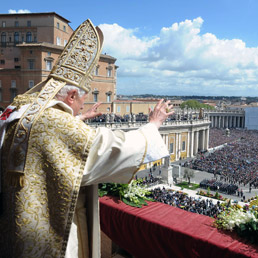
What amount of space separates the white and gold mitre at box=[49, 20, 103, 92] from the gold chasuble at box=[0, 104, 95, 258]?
1.81 feet

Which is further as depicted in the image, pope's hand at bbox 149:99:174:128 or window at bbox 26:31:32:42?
window at bbox 26:31:32:42

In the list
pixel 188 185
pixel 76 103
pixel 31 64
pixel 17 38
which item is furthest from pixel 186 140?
→ pixel 76 103

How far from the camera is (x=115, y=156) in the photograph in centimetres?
223

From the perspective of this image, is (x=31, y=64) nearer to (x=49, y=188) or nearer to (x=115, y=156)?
(x=49, y=188)

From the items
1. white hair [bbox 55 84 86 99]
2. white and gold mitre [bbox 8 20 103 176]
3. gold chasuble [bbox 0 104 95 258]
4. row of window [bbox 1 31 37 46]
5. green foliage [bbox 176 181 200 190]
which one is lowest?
green foliage [bbox 176 181 200 190]

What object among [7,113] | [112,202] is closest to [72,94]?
[7,113]

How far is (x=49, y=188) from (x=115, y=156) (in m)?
0.60

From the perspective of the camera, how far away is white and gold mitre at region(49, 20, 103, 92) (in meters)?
2.70

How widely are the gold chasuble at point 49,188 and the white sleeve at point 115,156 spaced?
0.07 meters

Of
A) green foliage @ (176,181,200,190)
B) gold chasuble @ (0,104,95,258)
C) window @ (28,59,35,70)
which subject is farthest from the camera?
window @ (28,59,35,70)

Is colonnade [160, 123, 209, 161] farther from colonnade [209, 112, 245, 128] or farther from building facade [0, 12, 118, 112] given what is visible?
colonnade [209, 112, 245, 128]

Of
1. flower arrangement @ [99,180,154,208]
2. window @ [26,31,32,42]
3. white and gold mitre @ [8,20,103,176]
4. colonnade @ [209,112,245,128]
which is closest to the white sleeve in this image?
white and gold mitre @ [8,20,103,176]

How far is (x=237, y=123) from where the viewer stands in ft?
335

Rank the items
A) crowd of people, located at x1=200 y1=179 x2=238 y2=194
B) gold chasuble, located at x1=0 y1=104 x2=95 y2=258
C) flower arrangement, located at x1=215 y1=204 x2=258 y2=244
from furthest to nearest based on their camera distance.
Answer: crowd of people, located at x1=200 y1=179 x2=238 y2=194 < flower arrangement, located at x1=215 y1=204 x2=258 y2=244 < gold chasuble, located at x1=0 y1=104 x2=95 y2=258
